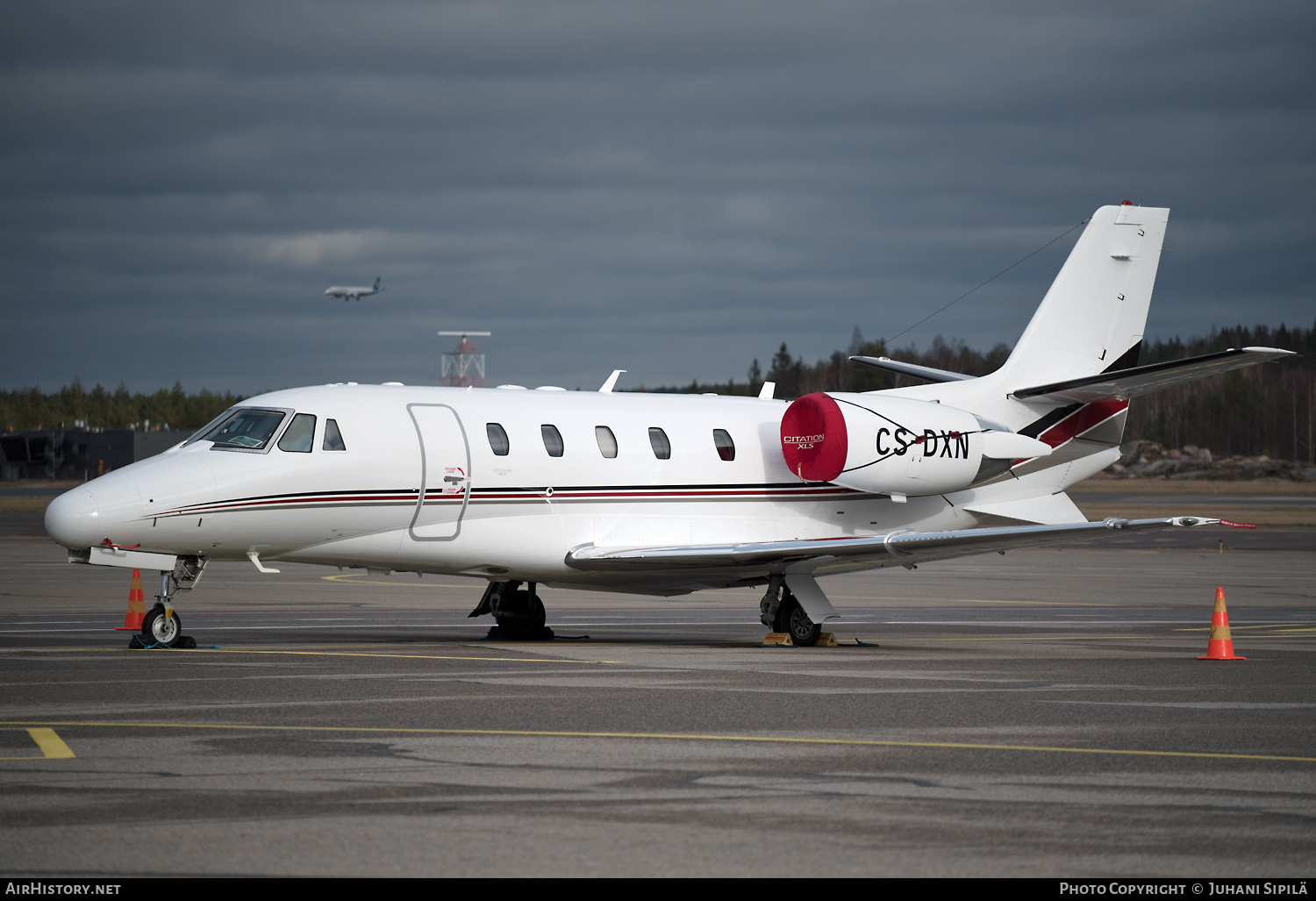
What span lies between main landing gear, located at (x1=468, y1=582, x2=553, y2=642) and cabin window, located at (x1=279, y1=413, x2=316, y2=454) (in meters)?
4.18

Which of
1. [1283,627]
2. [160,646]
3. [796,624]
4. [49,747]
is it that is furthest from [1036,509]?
[49,747]

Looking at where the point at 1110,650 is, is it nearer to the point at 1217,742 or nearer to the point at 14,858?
the point at 1217,742

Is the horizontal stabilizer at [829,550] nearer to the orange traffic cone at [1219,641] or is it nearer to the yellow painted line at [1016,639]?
the yellow painted line at [1016,639]

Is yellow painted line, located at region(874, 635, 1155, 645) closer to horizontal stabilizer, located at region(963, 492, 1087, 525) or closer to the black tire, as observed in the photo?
horizontal stabilizer, located at region(963, 492, 1087, 525)

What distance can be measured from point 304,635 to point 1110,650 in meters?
10.9

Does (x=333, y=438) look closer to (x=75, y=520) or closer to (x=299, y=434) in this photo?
(x=299, y=434)

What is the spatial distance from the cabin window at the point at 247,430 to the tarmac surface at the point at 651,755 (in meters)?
2.53

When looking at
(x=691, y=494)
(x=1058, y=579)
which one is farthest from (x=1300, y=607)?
(x=691, y=494)

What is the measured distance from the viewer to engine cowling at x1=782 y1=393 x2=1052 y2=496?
2061cm

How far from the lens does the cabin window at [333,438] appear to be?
59.1 ft

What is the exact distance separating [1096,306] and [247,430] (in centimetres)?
1383

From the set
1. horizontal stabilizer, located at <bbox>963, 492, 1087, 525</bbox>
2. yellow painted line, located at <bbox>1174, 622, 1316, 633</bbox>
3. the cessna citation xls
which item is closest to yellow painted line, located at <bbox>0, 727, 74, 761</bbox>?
the cessna citation xls

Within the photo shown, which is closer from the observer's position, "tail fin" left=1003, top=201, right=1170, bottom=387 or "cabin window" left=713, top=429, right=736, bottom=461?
"cabin window" left=713, top=429, right=736, bottom=461

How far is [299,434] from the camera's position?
58.8 feet
